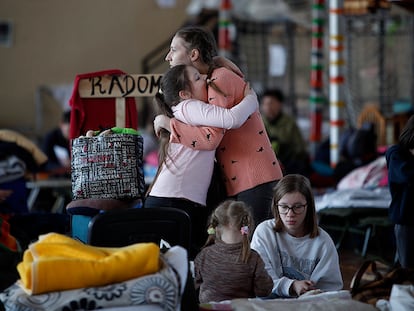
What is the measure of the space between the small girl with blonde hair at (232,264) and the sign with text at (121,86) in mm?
1229

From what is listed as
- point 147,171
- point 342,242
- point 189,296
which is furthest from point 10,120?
point 189,296

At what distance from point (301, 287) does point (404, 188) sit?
49.0 inches

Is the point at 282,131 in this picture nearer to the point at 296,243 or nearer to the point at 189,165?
the point at 189,165

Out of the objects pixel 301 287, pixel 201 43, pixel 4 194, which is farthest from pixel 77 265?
pixel 4 194

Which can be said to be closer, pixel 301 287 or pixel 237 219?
pixel 237 219

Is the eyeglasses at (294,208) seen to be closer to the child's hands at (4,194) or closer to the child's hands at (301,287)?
the child's hands at (301,287)

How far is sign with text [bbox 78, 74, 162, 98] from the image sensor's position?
14.6ft

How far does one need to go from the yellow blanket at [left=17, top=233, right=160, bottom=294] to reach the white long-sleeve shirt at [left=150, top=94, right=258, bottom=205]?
1.02 metres

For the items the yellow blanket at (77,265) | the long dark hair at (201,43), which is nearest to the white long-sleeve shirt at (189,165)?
the long dark hair at (201,43)

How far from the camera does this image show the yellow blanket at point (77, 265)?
107 inches

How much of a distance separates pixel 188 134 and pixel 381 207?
2756 mm

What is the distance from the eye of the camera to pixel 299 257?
3691 mm

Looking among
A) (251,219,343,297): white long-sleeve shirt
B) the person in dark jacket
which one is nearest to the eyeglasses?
(251,219,343,297): white long-sleeve shirt

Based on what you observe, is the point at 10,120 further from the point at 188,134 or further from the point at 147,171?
the point at 188,134
